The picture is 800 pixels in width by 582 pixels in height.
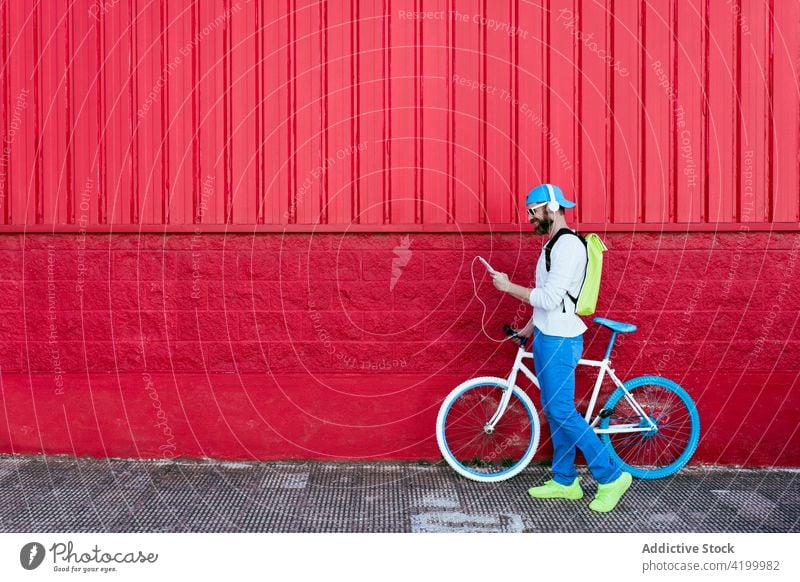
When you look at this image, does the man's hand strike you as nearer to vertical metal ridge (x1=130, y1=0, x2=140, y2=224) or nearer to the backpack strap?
the backpack strap

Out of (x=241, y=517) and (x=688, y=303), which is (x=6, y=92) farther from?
(x=688, y=303)

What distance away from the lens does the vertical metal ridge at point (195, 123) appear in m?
5.59

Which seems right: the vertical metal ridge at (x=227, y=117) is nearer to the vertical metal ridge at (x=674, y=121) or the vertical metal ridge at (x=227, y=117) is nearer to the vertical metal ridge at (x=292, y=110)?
the vertical metal ridge at (x=292, y=110)

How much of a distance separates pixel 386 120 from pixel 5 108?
9.87 ft

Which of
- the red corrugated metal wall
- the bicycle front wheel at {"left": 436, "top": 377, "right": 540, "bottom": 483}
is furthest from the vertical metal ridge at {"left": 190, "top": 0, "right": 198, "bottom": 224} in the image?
the bicycle front wheel at {"left": 436, "top": 377, "right": 540, "bottom": 483}

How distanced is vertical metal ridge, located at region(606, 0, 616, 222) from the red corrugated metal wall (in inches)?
0.4

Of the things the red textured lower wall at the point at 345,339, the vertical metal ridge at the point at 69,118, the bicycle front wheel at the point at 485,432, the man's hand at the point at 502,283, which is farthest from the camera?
the vertical metal ridge at the point at 69,118

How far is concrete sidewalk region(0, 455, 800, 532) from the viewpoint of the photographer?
4.34 metres

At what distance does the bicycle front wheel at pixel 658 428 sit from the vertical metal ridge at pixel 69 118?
4459 mm

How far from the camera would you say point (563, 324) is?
4.75m

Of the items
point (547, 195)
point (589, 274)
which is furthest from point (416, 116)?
point (589, 274)

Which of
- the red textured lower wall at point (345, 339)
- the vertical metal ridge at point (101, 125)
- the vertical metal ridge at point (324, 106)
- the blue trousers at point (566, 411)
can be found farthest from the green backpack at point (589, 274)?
the vertical metal ridge at point (101, 125)

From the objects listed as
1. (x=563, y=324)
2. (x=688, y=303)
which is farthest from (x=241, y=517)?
(x=688, y=303)
